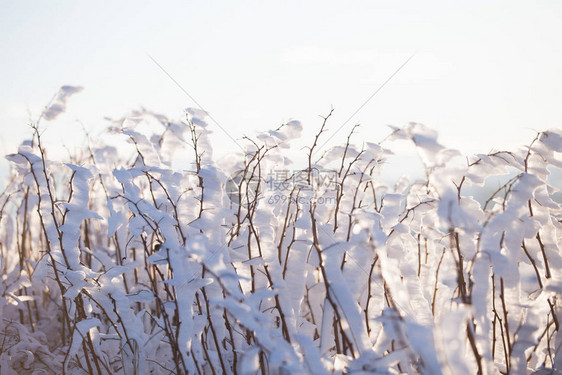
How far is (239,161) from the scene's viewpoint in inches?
69.7

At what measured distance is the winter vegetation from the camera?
85 centimetres

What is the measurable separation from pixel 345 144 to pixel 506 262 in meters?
0.78

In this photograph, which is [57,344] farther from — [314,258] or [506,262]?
[506,262]

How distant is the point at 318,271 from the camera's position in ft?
4.72

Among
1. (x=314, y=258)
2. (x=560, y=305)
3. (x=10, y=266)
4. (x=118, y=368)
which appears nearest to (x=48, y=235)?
(x=118, y=368)

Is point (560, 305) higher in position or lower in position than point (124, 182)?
lower

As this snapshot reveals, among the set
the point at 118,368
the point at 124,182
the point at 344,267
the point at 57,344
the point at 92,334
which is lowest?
the point at 57,344

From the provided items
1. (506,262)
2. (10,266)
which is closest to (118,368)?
(10,266)

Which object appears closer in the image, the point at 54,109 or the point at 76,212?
the point at 76,212

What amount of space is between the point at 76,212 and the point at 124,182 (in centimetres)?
15

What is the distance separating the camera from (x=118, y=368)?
4.83 feet

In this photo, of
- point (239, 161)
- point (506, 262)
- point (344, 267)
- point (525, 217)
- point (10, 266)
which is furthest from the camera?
point (10, 266)

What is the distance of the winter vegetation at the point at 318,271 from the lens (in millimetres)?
847

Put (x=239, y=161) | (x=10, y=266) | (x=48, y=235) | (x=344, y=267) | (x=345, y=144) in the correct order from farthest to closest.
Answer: (x=10, y=266) < (x=239, y=161) < (x=345, y=144) < (x=48, y=235) < (x=344, y=267)
